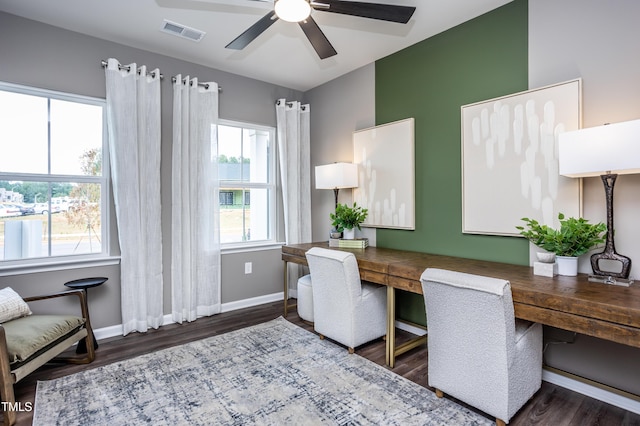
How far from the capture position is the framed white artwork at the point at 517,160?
2203 mm

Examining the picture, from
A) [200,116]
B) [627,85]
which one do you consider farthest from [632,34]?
[200,116]

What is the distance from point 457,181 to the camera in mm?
2816

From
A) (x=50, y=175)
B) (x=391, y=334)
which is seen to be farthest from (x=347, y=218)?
(x=50, y=175)

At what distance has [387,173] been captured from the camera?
132 inches

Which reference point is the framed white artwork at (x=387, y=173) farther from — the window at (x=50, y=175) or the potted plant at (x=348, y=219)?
the window at (x=50, y=175)

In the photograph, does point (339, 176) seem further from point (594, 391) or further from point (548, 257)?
point (594, 391)

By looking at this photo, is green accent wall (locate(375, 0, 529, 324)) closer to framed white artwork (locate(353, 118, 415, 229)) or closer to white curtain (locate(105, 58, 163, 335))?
framed white artwork (locate(353, 118, 415, 229))

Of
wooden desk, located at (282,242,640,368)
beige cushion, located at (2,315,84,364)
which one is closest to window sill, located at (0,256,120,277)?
beige cushion, located at (2,315,84,364)

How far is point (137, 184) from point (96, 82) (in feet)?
3.18

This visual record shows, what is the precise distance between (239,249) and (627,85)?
360cm

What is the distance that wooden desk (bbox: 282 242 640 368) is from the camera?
1474mm

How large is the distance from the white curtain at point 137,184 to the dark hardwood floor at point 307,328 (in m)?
0.26

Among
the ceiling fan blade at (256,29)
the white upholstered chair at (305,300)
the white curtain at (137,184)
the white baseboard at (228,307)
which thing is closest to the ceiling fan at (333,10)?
the ceiling fan blade at (256,29)

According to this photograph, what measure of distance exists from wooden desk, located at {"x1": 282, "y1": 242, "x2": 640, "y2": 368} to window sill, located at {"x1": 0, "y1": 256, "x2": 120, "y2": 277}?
238 centimetres
